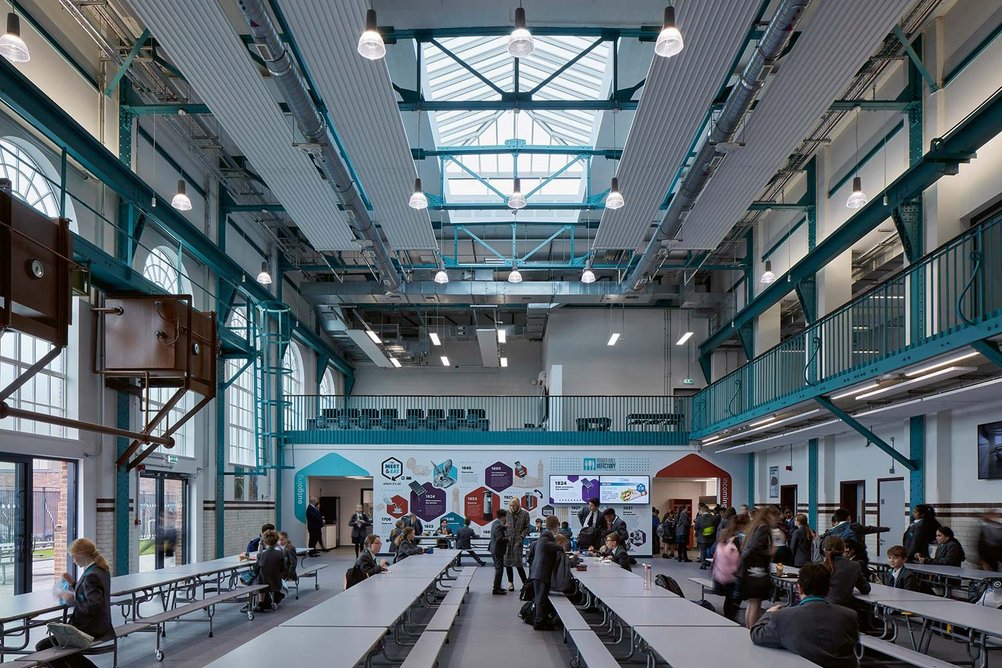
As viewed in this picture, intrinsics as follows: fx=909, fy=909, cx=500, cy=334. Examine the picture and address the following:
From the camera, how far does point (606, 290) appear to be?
842 inches

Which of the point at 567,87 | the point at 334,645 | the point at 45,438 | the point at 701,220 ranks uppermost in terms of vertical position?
the point at 567,87

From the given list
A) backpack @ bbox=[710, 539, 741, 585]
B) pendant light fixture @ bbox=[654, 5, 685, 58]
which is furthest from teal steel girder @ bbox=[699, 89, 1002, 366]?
backpack @ bbox=[710, 539, 741, 585]

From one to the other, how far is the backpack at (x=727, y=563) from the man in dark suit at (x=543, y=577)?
7.05 ft

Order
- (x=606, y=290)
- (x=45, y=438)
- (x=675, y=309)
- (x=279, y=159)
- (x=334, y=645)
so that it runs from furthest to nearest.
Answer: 1. (x=675, y=309)
2. (x=606, y=290)
3. (x=279, y=159)
4. (x=45, y=438)
5. (x=334, y=645)

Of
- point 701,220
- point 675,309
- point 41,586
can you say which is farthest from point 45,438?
point 675,309

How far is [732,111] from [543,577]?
18.6ft

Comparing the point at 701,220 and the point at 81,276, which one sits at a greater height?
the point at 701,220

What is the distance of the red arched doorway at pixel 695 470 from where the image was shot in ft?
75.9

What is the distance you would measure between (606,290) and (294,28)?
44.3 feet

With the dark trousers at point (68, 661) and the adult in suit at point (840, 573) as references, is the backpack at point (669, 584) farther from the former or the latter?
the dark trousers at point (68, 661)

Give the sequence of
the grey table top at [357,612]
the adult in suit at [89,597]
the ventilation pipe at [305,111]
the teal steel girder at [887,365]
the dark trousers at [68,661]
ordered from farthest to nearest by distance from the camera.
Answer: the teal steel girder at [887,365] < the ventilation pipe at [305,111] < the adult in suit at [89,597] < the dark trousers at [68,661] < the grey table top at [357,612]

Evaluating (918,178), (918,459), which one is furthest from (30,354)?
(918,459)

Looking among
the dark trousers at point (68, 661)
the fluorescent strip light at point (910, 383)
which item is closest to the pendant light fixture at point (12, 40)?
the dark trousers at point (68, 661)

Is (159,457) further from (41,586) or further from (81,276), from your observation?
(81,276)
